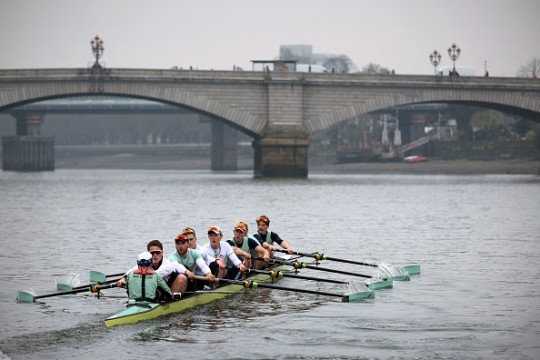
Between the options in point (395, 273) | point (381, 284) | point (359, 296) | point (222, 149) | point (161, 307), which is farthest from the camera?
point (222, 149)

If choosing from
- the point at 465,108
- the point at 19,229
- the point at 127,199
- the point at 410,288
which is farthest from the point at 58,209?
the point at 465,108

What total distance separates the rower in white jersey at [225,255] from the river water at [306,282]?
71 centimetres

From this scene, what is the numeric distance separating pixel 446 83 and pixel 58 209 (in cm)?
4122

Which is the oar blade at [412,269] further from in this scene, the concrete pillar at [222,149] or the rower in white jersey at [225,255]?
the concrete pillar at [222,149]

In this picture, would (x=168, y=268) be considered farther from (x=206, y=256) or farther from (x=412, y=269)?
(x=412, y=269)

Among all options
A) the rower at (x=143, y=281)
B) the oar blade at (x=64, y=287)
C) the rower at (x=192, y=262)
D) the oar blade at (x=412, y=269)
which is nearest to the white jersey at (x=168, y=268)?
the rower at (x=192, y=262)

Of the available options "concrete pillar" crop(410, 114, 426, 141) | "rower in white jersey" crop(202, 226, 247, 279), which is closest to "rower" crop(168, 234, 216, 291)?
"rower in white jersey" crop(202, 226, 247, 279)

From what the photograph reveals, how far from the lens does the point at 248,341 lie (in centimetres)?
2261

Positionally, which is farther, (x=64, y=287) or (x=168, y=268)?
(x=64, y=287)

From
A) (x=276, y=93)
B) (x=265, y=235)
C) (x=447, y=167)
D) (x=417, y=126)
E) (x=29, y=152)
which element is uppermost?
(x=276, y=93)

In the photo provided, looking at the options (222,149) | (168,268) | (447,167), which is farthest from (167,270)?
(222,149)

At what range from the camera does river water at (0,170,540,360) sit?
22203 mm

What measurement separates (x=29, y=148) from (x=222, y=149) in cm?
2099

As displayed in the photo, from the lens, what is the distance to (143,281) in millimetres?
23547
